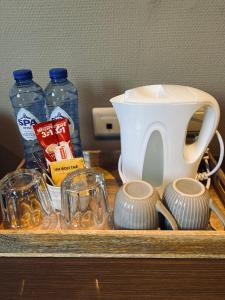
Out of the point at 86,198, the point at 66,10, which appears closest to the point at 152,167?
the point at 86,198

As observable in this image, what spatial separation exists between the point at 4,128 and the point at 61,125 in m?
0.29

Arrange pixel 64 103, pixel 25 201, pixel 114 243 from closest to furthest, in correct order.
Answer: pixel 114 243 < pixel 25 201 < pixel 64 103

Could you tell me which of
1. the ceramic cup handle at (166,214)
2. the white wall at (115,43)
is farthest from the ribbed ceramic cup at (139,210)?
the white wall at (115,43)

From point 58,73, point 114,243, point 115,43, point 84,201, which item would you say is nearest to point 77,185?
point 84,201

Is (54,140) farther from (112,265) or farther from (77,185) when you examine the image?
(112,265)

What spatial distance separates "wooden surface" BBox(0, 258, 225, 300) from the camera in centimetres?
44

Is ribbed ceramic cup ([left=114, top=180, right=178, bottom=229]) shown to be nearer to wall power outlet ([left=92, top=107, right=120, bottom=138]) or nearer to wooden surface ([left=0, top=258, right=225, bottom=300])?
wooden surface ([left=0, top=258, right=225, bottom=300])

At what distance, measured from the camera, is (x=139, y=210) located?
0.44 m

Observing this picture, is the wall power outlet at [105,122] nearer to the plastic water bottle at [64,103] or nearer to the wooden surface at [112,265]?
the plastic water bottle at [64,103]

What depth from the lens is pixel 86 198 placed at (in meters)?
0.52

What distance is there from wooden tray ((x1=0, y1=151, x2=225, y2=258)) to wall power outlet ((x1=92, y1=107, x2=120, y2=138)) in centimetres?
35

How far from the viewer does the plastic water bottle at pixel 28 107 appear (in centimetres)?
61

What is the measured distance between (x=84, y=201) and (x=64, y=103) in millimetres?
256

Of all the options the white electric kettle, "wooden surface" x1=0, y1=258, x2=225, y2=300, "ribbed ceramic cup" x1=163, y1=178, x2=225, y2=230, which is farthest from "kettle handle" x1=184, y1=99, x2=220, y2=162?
"wooden surface" x1=0, y1=258, x2=225, y2=300
